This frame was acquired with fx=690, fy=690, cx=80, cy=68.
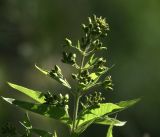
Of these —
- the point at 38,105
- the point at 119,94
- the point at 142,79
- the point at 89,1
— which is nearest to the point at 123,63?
the point at 142,79

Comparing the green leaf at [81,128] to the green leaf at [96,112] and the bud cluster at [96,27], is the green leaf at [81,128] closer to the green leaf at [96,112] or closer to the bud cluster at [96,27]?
the green leaf at [96,112]

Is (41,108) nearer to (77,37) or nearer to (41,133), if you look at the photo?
(41,133)

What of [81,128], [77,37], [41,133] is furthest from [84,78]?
[77,37]

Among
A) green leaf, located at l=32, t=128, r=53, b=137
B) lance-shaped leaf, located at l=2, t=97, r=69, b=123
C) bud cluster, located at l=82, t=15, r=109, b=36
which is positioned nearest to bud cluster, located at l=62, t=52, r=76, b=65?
bud cluster, located at l=82, t=15, r=109, b=36

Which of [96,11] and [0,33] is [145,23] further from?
[0,33]

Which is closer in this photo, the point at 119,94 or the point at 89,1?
the point at 119,94

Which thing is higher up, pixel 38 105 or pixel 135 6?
pixel 135 6

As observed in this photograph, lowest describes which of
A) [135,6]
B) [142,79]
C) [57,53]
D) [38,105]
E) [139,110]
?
[38,105]
